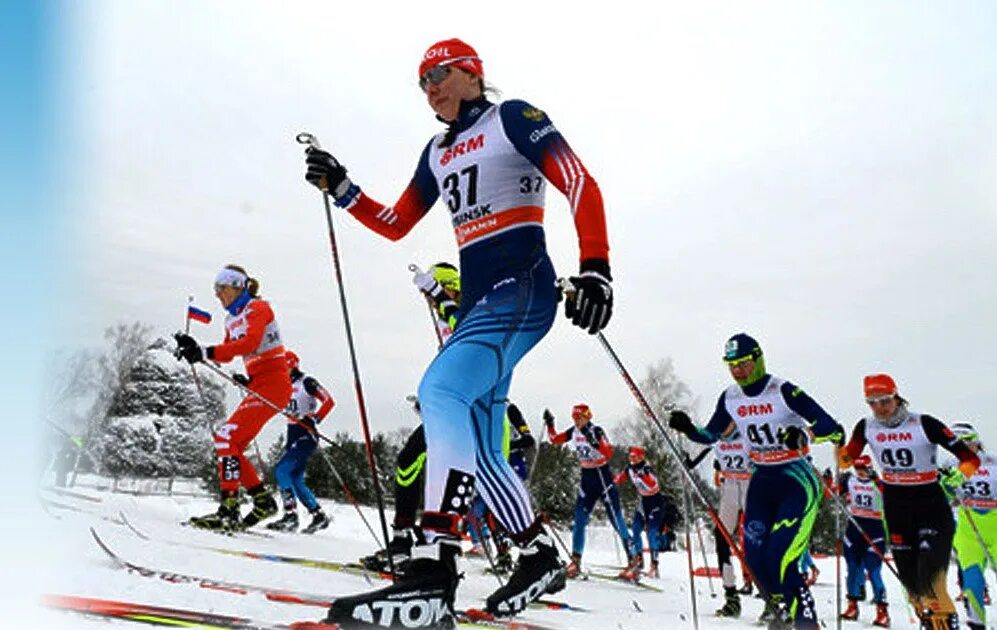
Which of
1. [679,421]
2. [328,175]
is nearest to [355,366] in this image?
[328,175]

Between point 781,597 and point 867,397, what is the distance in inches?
106

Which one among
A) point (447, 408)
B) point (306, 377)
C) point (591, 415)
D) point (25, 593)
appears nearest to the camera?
point (25, 593)

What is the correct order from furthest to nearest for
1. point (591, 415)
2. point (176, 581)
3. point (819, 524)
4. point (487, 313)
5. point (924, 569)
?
point (819, 524), point (591, 415), point (924, 569), point (176, 581), point (487, 313)

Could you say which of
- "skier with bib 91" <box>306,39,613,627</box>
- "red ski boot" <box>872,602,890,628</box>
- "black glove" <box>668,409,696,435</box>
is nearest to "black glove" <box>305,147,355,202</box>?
"skier with bib 91" <box>306,39,613,627</box>

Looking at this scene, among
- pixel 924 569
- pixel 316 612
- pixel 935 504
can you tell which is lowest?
pixel 316 612

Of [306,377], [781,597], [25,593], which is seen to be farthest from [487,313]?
[306,377]

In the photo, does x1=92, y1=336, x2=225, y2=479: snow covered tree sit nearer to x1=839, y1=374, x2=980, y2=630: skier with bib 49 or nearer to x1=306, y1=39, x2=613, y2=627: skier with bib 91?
x1=839, y1=374, x2=980, y2=630: skier with bib 49

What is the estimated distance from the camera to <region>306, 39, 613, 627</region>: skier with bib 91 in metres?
2.72

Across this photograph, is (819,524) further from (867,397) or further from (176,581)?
(176,581)

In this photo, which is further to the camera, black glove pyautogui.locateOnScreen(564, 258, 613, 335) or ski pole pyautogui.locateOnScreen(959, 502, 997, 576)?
ski pole pyautogui.locateOnScreen(959, 502, 997, 576)

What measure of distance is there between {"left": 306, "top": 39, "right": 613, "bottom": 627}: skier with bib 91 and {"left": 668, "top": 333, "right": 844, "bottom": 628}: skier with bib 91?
3086mm

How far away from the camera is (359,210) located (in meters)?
3.92

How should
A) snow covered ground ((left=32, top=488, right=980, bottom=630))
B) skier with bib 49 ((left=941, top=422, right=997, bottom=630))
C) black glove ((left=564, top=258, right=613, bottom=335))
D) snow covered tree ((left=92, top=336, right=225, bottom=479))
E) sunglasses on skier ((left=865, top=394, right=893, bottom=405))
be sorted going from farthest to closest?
snow covered tree ((left=92, top=336, right=225, bottom=479))
skier with bib 49 ((left=941, top=422, right=997, bottom=630))
sunglasses on skier ((left=865, top=394, right=893, bottom=405))
snow covered ground ((left=32, top=488, right=980, bottom=630))
black glove ((left=564, top=258, right=613, bottom=335))

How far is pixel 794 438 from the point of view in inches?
236
